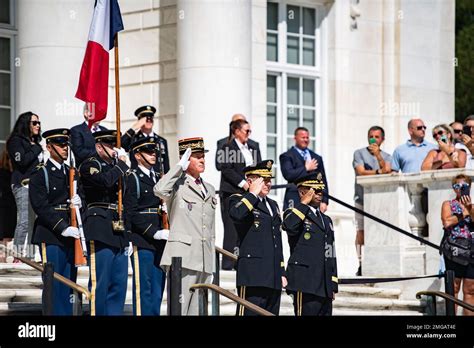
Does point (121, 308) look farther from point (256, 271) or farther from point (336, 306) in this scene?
point (336, 306)

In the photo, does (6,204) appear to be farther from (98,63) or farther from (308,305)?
(308,305)

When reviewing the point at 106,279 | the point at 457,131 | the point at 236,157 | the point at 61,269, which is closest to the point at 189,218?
the point at 106,279

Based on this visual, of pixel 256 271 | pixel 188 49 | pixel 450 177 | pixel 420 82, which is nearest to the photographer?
pixel 256 271

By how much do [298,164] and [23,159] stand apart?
13.0 ft

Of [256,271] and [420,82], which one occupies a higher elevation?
[420,82]

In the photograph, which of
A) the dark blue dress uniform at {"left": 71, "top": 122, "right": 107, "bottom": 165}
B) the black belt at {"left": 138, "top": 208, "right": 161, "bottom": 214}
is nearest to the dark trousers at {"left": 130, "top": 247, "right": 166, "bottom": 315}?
the black belt at {"left": 138, "top": 208, "right": 161, "bottom": 214}

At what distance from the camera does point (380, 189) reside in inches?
833

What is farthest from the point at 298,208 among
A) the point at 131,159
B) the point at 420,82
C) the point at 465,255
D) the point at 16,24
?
the point at 420,82

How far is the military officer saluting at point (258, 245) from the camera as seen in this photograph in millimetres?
16234

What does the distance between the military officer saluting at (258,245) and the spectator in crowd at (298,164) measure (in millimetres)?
3525

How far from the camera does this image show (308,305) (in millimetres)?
16484

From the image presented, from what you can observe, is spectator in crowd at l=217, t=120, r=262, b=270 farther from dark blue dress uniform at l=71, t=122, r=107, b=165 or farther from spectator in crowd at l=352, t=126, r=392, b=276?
spectator in crowd at l=352, t=126, r=392, b=276

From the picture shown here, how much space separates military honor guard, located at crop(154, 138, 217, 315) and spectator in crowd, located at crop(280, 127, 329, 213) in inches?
149
